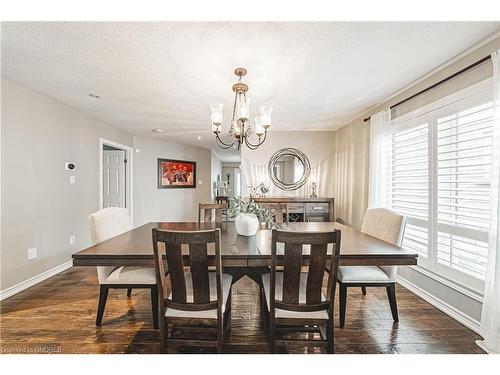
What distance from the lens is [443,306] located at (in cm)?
236

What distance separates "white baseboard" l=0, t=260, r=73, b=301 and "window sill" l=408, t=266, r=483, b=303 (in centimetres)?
433

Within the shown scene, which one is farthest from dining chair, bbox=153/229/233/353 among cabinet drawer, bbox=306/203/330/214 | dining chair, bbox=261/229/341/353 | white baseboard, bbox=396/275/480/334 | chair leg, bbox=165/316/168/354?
cabinet drawer, bbox=306/203/330/214

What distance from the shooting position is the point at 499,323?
5.69 ft

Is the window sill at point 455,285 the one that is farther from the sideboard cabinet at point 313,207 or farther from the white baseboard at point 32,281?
the white baseboard at point 32,281

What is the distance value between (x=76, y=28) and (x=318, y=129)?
4106 mm

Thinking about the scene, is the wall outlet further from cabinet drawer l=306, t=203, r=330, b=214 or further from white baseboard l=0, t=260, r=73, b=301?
cabinet drawer l=306, t=203, r=330, b=214

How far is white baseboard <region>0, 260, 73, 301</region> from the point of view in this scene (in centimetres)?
261

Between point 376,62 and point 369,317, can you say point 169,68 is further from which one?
point 369,317

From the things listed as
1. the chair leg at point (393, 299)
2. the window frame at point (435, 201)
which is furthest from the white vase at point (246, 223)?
the window frame at point (435, 201)

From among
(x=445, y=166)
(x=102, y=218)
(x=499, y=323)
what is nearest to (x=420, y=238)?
(x=445, y=166)

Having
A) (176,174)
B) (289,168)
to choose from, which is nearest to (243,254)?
(289,168)

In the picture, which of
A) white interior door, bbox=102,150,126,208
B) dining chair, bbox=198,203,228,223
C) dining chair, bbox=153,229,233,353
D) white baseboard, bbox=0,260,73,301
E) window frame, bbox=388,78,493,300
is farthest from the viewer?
white interior door, bbox=102,150,126,208

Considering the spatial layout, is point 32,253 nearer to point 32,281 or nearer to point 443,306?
point 32,281

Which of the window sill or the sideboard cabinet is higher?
the sideboard cabinet
